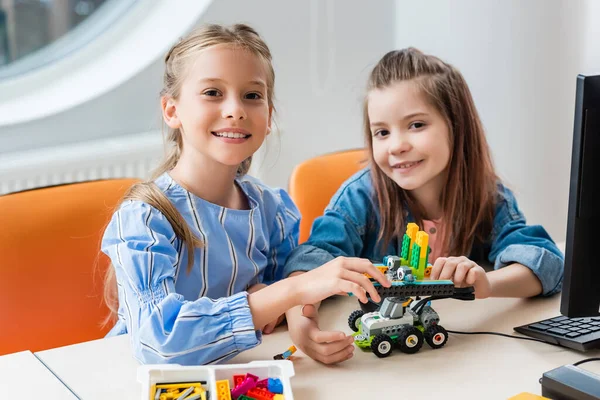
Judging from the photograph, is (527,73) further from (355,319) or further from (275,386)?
(275,386)

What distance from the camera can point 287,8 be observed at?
283 centimetres

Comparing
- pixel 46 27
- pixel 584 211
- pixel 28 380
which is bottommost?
pixel 28 380

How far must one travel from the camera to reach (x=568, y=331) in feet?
4.27

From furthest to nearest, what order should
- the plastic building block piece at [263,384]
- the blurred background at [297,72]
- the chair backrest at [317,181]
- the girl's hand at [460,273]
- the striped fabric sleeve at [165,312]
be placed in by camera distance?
1. the blurred background at [297,72]
2. the chair backrest at [317,181]
3. the girl's hand at [460,273]
4. the striped fabric sleeve at [165,312]
5. the plastic building block piece at [263,384]

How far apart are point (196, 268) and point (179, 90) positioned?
317mm

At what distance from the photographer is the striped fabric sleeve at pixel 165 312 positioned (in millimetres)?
1210

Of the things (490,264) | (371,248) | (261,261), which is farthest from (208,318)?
(490,264)

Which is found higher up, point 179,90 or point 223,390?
point 179,90

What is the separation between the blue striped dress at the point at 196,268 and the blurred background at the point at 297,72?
1029 millimetres

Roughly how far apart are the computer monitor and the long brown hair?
615 millimetres

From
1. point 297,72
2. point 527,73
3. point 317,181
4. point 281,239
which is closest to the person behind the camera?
point 281,239

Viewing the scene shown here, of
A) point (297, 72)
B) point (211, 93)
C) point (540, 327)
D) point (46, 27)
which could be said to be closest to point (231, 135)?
point (211, 93)

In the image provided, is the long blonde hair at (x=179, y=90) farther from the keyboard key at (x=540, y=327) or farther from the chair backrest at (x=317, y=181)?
the keyboard key at (x=540, y=327)

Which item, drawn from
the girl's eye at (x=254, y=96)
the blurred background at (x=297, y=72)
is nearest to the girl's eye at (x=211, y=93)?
the girl's eye at (x=254, y=96)
